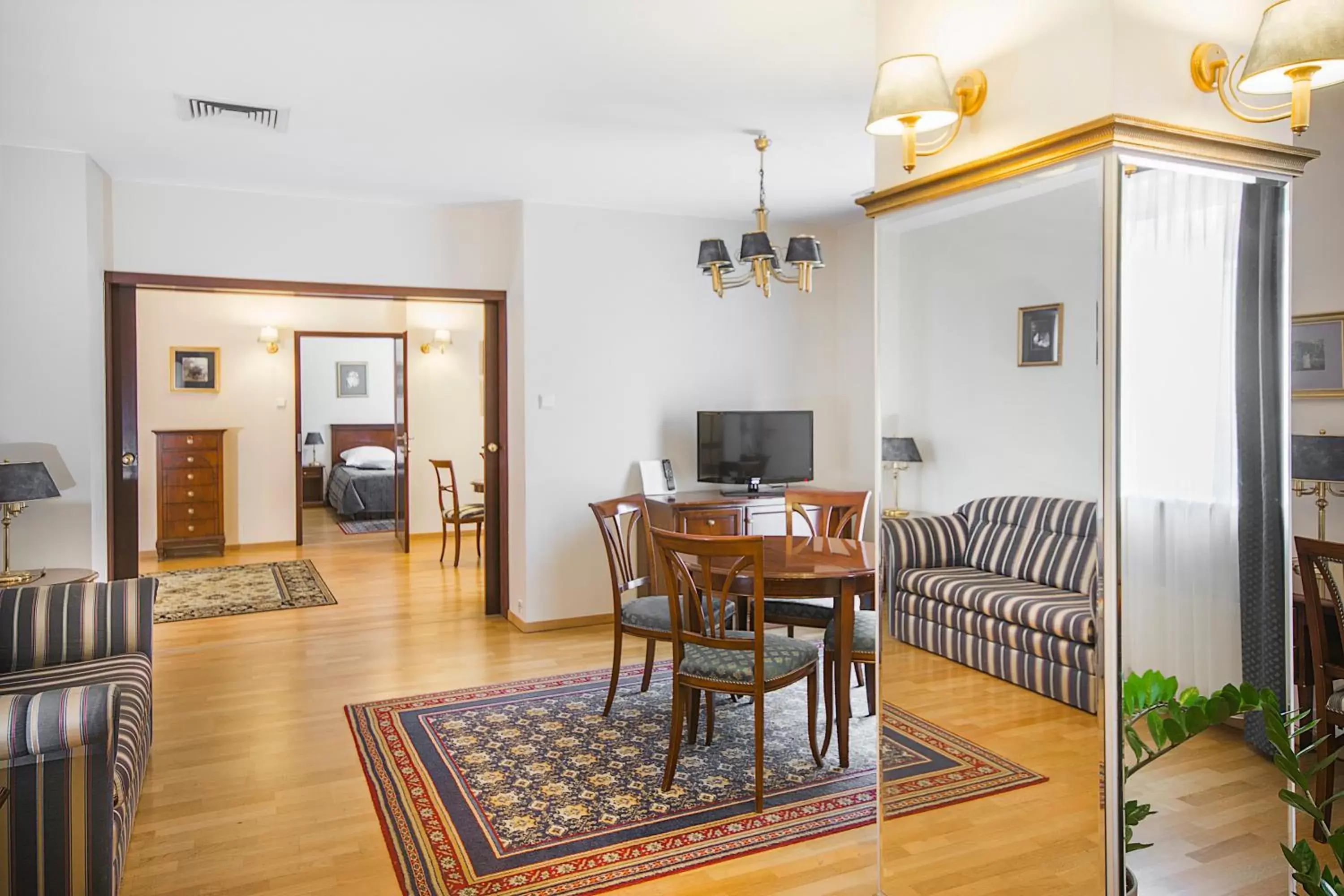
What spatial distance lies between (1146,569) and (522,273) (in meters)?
4.22

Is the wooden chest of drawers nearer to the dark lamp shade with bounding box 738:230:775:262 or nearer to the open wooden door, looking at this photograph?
the open wooden door

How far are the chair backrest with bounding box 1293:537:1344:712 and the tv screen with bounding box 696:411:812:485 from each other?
326cm

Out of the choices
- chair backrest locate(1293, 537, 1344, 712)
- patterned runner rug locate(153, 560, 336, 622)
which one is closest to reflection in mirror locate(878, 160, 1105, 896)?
chair backrest locate(1293, 537, 1344, 712)

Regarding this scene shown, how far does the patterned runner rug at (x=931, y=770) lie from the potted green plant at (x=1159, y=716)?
19cm

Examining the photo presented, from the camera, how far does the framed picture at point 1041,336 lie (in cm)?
192

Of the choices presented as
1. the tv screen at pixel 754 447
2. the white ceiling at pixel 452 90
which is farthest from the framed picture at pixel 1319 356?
the tv screen at pixel 754 447

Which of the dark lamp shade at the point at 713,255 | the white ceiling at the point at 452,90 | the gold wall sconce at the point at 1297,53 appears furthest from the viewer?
the dark lamp shade at the point at 713,255

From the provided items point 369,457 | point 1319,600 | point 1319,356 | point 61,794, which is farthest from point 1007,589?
point 369,457

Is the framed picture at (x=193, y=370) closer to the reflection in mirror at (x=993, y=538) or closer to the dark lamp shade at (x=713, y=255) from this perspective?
the dark lamp shade at (x=713, y=255)

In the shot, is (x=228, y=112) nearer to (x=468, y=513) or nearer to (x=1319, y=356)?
(x=1319, y=356)

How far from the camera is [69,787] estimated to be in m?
2.03

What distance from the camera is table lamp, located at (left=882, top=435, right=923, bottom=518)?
91.0 inches

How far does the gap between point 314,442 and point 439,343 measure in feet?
8.73

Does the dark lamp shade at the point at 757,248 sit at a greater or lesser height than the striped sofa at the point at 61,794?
greater
